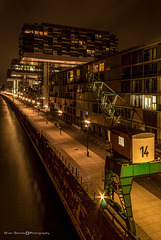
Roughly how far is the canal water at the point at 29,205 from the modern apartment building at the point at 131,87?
1205 cm

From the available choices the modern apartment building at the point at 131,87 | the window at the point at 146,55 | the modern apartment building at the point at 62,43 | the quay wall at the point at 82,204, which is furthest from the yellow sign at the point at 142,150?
the modern apartment building at the point at 62,43

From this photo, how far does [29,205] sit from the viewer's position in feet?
79.9

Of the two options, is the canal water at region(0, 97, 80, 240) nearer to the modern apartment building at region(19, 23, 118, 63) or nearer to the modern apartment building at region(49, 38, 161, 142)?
the modern apartment building at region(49, 38, 161, 142)

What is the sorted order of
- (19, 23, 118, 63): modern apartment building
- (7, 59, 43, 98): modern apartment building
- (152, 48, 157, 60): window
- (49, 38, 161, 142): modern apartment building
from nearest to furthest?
(152, 48, 157, 60): window, (49, 38, 161, 142): modern apartment building, (19, 23, 118, 63): modern apartment building, (7, 59, 43, 98): modern apartment building

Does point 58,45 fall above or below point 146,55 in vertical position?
above

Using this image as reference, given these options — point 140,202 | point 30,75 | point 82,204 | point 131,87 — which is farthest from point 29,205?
point 30,75

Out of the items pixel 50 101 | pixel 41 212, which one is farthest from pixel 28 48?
pixel 41 212

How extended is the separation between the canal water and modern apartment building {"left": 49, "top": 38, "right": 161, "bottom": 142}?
39.5ft

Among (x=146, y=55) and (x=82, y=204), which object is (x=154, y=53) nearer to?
(x=146, y=55)

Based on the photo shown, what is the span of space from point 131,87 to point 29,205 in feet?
68.8

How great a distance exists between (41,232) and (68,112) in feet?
134

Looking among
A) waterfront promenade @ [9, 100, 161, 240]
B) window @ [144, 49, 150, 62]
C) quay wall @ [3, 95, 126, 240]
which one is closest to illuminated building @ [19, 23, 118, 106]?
window @ [144, 49, 150, 62]

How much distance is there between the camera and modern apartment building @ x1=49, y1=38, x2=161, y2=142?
2775cm

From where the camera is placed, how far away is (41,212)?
23.2m
